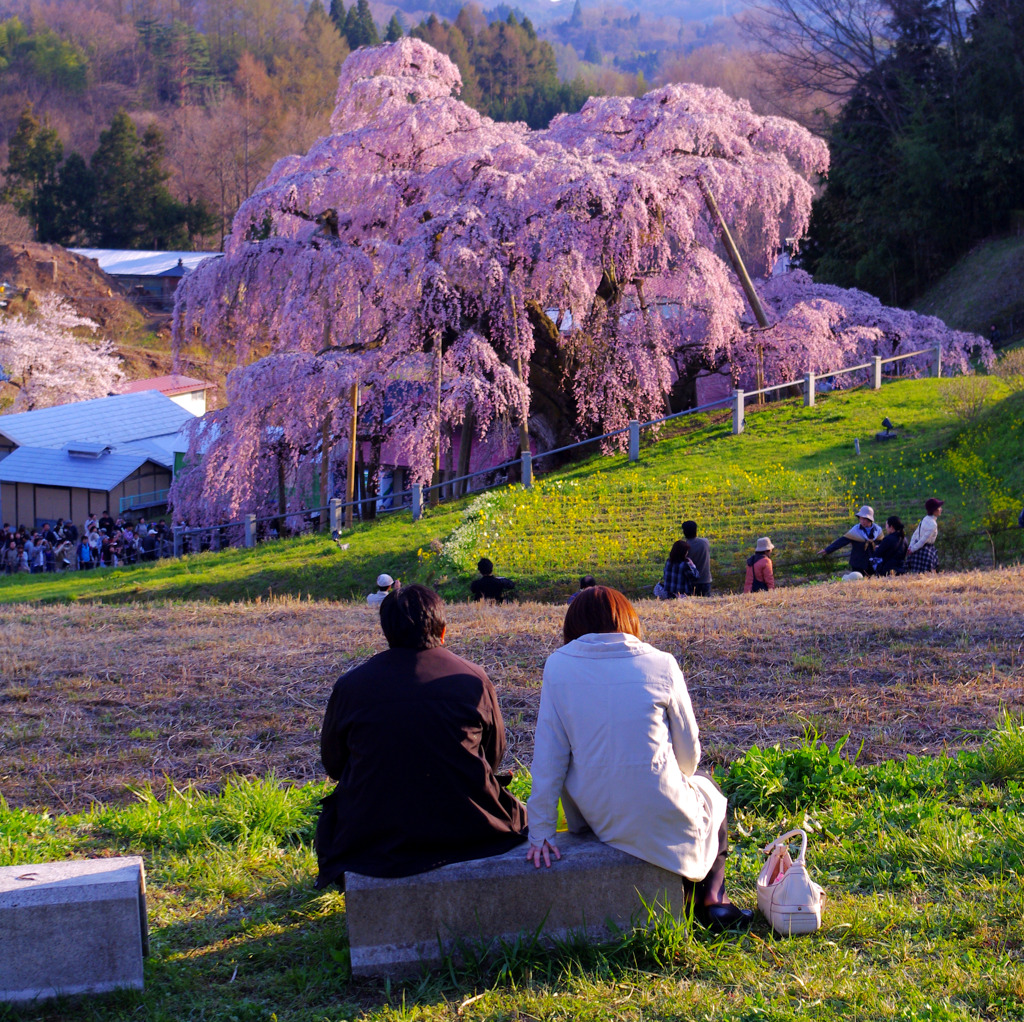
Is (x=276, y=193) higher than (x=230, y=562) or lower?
higher

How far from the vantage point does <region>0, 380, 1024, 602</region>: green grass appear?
14.2 metres

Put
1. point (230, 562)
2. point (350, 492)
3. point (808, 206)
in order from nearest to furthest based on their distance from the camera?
point (230, 562) < point (350, 492) < point (808, 206)

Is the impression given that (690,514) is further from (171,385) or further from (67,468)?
(171,385)

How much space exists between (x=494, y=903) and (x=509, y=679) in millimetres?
3547

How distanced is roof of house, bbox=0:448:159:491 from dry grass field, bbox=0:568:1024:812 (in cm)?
2541

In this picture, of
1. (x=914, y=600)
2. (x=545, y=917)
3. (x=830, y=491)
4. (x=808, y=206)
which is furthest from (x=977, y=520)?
(x=545, y=917)

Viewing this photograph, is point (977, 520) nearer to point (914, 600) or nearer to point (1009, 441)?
point (1009, 441)

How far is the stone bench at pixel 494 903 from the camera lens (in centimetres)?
332

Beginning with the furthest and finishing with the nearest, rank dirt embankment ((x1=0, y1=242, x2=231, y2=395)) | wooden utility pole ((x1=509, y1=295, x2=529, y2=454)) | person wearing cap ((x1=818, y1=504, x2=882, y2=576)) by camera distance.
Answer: dirt embankment ((x1=0, y1=242, x2=231, y2=395))
wooden utility pole ((x1=509, y1=295, x2=529, y2=454))
person wearing cap ((x1=818, y1=504, x2=882, y2=576))

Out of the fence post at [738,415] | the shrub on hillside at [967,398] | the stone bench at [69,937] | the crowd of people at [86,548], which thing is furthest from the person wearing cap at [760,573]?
the crowd of people at [86,548]

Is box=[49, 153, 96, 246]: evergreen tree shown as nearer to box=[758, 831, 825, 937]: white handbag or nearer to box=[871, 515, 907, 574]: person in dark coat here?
box=[871, 515, 907, 574]: person in dark coat

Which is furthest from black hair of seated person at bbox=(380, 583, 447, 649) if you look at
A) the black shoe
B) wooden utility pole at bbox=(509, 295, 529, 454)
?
wooden utility pole at bbox=(509, 295, 529, 454)

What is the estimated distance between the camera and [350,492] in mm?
21078

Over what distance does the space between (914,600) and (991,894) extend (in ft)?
17.5
